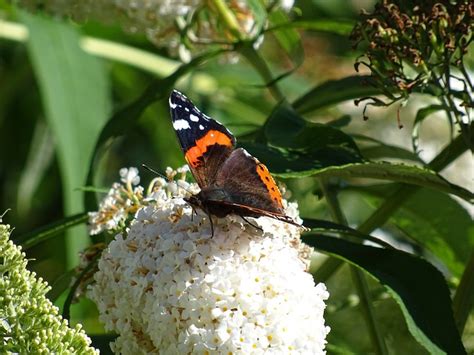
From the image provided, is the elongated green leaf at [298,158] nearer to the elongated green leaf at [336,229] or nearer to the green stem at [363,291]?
the elongated green leaf at [336,229]

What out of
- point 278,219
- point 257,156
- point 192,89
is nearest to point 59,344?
point 278,219

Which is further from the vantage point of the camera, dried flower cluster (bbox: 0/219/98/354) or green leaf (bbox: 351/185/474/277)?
green leaf (bbox: 351/185/474/277)

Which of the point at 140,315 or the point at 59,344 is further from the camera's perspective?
the point at 140,315

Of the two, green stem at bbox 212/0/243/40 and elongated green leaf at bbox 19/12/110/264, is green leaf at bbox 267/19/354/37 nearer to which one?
green stem at bbox 212/0/243/40

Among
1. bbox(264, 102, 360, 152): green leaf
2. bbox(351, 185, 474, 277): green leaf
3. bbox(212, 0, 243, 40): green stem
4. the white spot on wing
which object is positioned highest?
bbox(212, 0, 243, 40): green stem

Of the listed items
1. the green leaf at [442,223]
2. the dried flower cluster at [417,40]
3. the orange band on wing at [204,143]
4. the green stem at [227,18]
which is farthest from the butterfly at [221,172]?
the green stem at [227,18]

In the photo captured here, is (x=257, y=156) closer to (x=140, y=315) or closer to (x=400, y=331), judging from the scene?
(x=140, y=315)

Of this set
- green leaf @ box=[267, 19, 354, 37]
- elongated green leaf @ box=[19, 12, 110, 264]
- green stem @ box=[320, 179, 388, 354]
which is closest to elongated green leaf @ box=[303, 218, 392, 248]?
green stem @ box=[320, 179, 388, 354]

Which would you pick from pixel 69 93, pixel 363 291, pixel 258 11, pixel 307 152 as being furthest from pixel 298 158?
pixel 69 93
